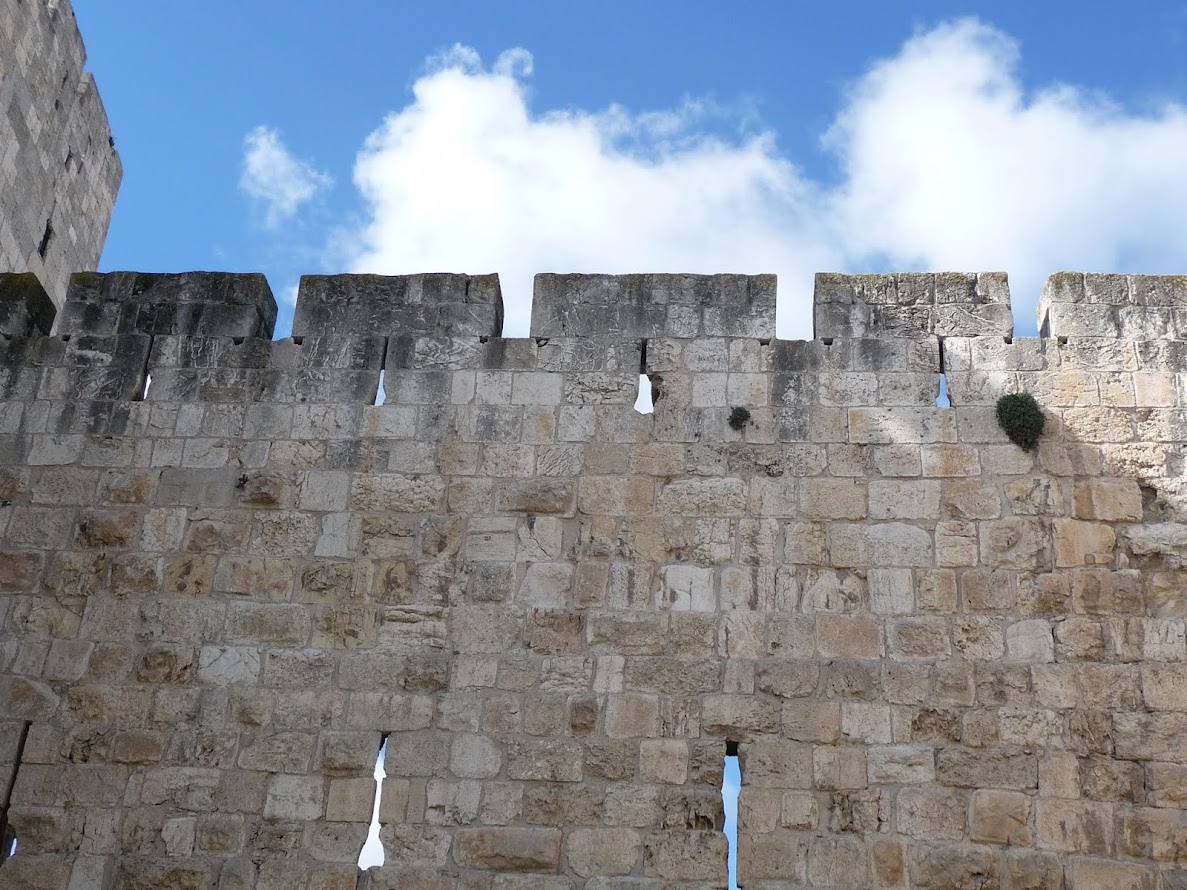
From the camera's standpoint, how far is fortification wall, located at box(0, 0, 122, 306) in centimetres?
904

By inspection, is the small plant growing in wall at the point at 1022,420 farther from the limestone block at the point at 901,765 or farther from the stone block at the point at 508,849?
the stone block at the point at 508,849

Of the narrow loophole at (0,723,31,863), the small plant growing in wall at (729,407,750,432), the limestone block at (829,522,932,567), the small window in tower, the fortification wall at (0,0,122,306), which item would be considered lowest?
the narrow loophole at (0,723,31,863)

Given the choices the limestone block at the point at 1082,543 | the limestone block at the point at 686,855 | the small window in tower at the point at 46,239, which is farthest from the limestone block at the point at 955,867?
the small window in tower at the point at 46,239

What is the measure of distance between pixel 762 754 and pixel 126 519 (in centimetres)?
366

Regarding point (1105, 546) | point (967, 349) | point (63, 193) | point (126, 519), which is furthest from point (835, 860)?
point (63, 193)

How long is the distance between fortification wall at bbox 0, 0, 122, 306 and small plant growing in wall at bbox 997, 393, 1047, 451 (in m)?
7.09

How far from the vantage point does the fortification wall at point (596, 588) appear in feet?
18.7

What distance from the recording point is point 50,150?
9.77 meters

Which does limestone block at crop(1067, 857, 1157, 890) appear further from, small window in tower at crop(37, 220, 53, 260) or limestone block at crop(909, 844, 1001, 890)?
small window in tower at crop(37, 220, 53, 260)

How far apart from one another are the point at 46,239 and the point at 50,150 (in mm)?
722

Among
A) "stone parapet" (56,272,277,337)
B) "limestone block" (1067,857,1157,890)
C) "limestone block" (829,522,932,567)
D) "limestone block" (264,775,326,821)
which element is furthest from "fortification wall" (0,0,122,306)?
"limestone block" (1067,857,1157,890)

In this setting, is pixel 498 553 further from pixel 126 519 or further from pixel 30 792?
pixel 30 792

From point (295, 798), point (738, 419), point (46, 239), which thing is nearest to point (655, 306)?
point (738, 419)

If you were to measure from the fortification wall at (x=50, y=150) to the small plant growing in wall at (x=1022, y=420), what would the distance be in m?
7.09
